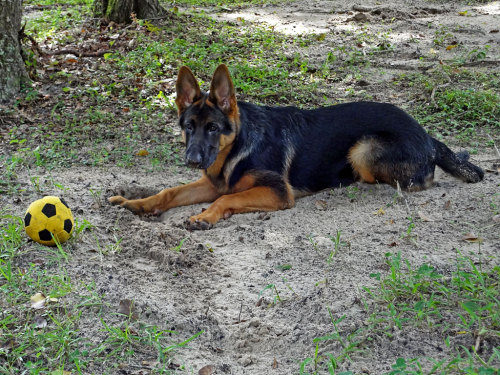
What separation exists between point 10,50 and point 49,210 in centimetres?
466

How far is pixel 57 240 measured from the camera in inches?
166

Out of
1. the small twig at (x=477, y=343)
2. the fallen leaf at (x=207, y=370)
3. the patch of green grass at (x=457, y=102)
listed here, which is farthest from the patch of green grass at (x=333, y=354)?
the patch of green grass at (x=457, y=102)

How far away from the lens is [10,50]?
784cm

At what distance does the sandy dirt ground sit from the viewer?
129 inches

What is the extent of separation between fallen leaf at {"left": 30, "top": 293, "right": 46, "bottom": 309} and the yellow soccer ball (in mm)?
664

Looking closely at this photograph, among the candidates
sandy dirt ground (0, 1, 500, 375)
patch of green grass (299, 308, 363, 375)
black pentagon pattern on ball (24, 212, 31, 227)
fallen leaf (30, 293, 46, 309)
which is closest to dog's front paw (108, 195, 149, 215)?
sandy dirt ground (0, 1, 500, 375)

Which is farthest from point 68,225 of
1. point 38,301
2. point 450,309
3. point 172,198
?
point 450,309

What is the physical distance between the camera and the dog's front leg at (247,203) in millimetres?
5379

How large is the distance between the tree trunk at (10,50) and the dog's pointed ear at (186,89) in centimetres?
352

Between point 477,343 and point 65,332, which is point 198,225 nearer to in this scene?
point 65,332

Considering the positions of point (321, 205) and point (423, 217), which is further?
point (321, 205)

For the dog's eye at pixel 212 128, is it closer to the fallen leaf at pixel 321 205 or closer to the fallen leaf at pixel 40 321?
the fallen leaf at pixel 321 205

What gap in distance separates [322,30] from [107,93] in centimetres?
536

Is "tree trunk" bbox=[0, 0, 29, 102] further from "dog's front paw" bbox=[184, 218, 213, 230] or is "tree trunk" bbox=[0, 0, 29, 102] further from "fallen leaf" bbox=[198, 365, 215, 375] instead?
"fallen leaf" bbox=[198, 365, 215, 375]
